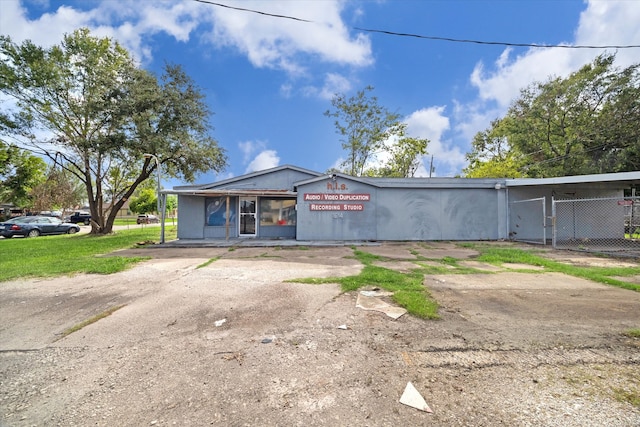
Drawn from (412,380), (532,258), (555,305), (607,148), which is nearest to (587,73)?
(607,148)

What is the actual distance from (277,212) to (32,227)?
17.8 metres

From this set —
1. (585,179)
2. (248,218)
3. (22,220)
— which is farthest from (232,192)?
(22,220)

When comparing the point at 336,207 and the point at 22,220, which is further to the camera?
the point at 22,220

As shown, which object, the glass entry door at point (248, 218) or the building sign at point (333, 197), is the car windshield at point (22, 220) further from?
the building sign at point (333, 197)

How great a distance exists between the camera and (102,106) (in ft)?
55.1

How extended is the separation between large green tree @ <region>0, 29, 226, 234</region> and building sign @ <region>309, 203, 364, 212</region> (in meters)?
9.86

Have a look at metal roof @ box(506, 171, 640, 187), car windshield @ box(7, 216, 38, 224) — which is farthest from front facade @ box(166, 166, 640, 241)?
car windshield @ box(7, 216, 38, 224)

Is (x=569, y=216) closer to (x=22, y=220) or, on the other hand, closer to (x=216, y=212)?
(x=216, y=212)

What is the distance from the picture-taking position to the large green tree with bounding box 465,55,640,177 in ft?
65.6

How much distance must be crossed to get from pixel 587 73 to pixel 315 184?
24.0m

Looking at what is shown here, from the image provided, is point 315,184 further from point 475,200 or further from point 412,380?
point 412,380

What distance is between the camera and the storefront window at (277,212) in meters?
14.9

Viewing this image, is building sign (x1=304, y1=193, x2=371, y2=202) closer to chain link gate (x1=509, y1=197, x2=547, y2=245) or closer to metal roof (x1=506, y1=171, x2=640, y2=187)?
metal roof (x1=506, y1=171, x2=640, y2=187)

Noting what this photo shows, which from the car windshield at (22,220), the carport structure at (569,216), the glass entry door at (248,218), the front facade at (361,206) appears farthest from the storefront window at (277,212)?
the car windshield at (22,220)
